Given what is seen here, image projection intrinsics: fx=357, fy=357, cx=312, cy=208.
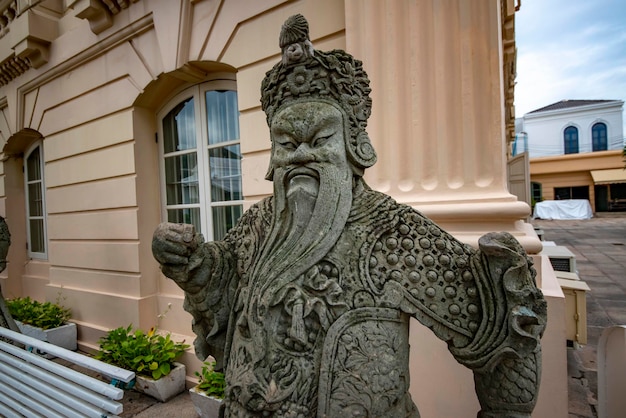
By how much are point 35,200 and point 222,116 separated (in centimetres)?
474

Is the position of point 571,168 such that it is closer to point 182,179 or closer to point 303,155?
point 182,179

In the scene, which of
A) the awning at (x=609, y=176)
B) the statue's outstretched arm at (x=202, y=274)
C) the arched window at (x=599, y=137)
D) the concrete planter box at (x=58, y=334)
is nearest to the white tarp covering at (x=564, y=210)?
the awning at (x=609, y=176)

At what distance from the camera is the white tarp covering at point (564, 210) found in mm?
Result: 19422

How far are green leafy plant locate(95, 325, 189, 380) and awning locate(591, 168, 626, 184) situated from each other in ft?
79.6

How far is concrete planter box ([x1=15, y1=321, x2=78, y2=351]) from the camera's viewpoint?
441cm

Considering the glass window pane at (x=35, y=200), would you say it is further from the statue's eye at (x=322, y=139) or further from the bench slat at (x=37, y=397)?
the statue's eye at (x=322, y=139)

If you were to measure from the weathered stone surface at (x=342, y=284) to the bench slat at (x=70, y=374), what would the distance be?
978mm

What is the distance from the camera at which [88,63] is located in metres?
4.52

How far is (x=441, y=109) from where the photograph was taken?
7.37 feet

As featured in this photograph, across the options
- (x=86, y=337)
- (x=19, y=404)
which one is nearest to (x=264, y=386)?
(x=19, y=404)

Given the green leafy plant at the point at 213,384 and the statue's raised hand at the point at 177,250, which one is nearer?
the statue's raised hand at the point at 177,250

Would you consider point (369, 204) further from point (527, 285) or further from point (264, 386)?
point (264, 386)

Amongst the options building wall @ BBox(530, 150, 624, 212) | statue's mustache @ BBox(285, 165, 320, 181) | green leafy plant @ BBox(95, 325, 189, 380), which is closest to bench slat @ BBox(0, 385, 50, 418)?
green leafy plant @ BBox(95, 325, 189, 380)

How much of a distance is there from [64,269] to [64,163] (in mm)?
1480
